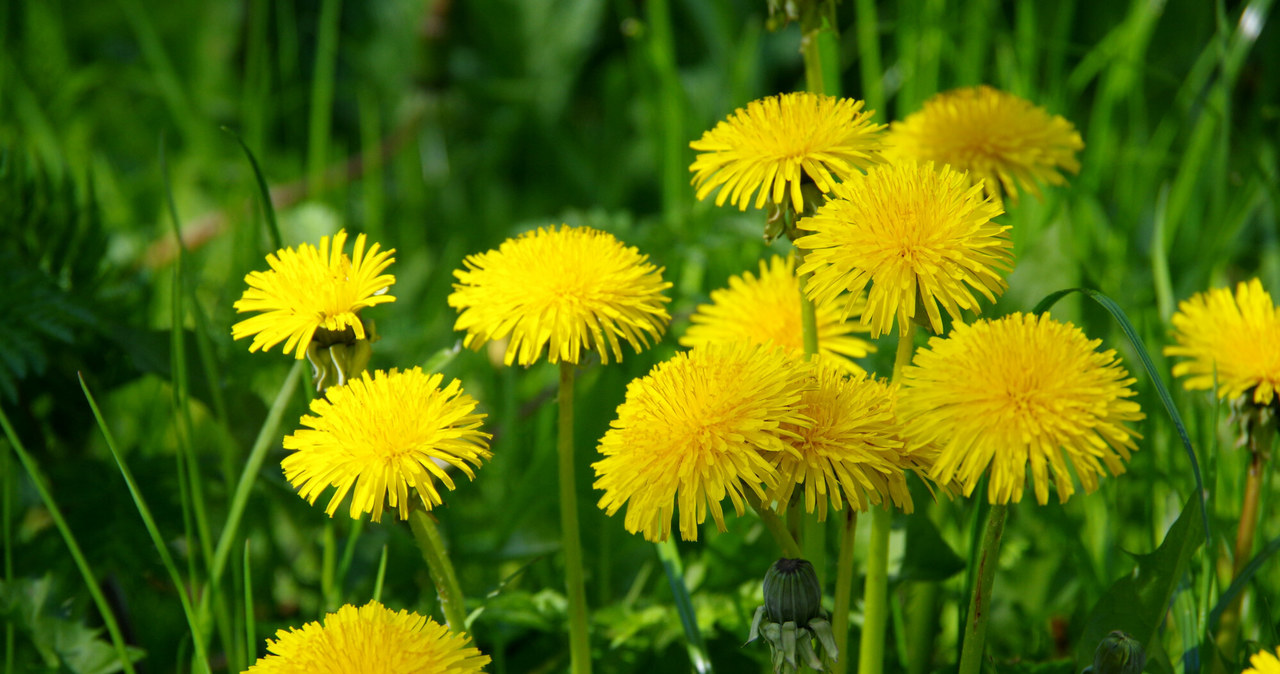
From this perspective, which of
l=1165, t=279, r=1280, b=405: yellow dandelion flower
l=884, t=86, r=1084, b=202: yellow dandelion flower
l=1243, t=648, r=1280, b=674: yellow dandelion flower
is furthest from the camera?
l=884, t=86, r=1084, b=202: yellow dandelion flower

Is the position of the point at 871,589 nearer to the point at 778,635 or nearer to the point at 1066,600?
the point at 778,635

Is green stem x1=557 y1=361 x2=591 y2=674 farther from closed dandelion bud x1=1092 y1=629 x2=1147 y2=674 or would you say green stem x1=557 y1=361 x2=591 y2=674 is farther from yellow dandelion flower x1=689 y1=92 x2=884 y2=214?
closed dandelion bud x1=1092 y1=629 x2=1147 y2=674

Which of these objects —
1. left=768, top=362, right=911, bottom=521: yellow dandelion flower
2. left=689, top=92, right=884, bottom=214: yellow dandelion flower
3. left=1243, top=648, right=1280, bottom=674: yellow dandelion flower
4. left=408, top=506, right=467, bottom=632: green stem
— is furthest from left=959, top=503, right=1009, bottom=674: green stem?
left=408, top=506, right=467, bottom=632: green stem

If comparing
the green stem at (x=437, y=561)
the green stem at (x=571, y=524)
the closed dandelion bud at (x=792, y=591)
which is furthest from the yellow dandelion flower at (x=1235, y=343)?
the green stem at (x=437, y=561)

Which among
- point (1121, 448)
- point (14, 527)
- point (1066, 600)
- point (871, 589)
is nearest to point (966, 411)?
point (1121, 448)

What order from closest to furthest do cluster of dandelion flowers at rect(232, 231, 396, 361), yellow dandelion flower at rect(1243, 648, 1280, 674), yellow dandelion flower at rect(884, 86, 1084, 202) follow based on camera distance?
1. yellow dandelion flower at rect(1243, 648, 1280, 674)
2. cluster of dandelion flowers at rect(232, 231, 396, 361)
3. yellow dandelion flower at rect(884, 86, 1084, 202)

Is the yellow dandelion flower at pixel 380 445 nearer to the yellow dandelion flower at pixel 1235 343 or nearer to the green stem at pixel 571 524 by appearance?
the green stem at pixel 571 524

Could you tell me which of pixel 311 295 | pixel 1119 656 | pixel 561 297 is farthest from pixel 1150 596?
pixel 311 295

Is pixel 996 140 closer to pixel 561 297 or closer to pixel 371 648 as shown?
pixel 561 297

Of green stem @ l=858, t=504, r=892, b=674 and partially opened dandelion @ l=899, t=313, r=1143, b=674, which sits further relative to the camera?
green stem @ l=858, t=504, r=892, b=674
